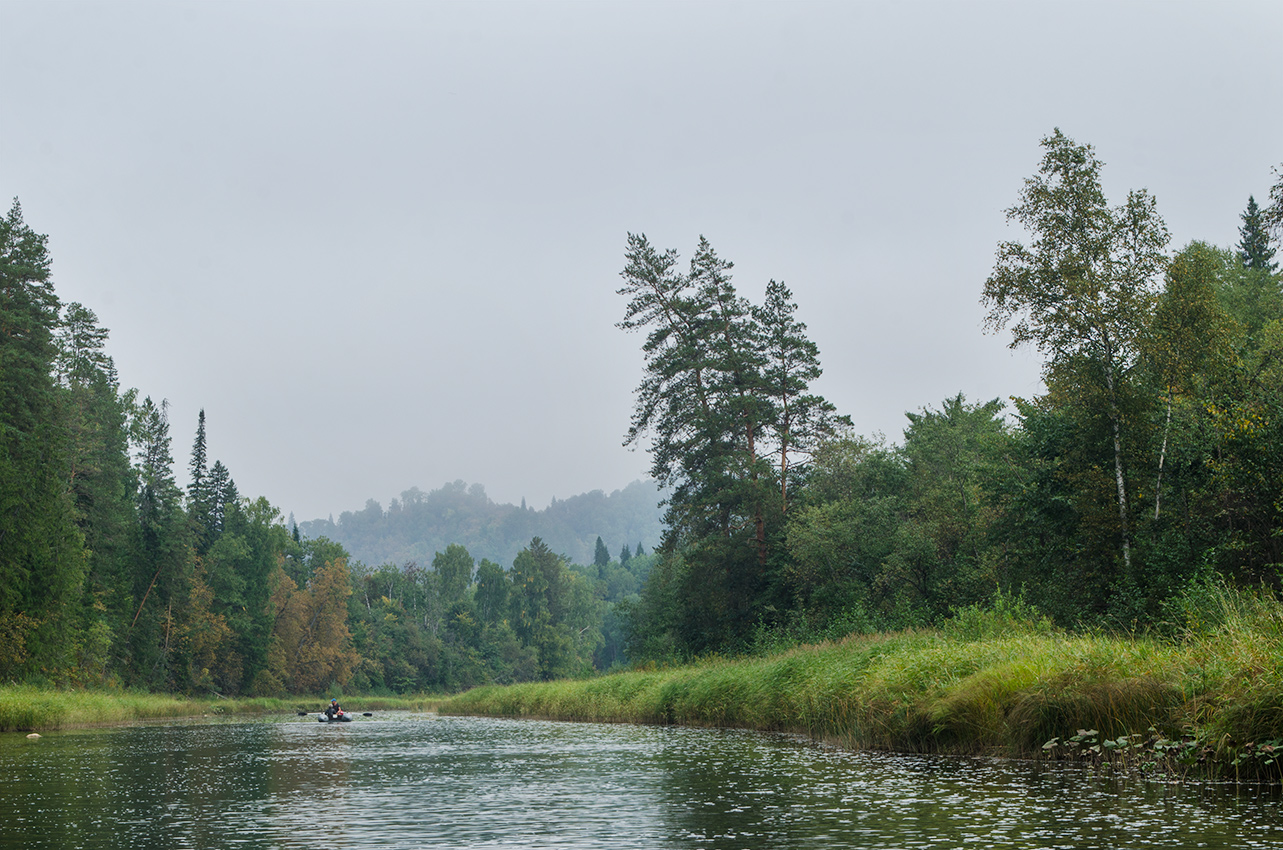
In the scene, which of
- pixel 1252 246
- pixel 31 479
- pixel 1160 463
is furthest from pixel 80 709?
pixel 1252 246

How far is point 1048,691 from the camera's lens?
17.8 m

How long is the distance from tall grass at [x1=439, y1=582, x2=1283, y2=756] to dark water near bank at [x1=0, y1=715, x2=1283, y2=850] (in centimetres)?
97

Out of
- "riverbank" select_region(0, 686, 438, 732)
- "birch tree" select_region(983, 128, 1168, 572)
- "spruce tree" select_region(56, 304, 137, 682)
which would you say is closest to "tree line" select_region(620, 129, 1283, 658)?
"birch tree" select_region(983, 128, 1168, 572)

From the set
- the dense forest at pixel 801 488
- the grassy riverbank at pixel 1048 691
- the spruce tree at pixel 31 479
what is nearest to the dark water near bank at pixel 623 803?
the grassy riverbank at pixel 1048 691

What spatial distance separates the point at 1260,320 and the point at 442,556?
12980cm

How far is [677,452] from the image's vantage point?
59.1 m

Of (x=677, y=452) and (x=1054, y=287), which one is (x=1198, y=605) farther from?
(x=677, y=452)

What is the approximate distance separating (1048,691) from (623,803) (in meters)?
7.73

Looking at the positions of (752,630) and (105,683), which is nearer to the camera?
(752,630)

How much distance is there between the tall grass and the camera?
14.4 meters

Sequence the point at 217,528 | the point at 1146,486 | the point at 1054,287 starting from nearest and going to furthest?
1. the point at 1146,486
2. the point at 1054,287
3. the point at 217,528

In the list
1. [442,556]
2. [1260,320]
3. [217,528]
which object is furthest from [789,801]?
[442,556]

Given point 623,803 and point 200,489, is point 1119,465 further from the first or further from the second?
point 200,489

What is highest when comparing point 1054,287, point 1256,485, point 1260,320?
point 1260,320
